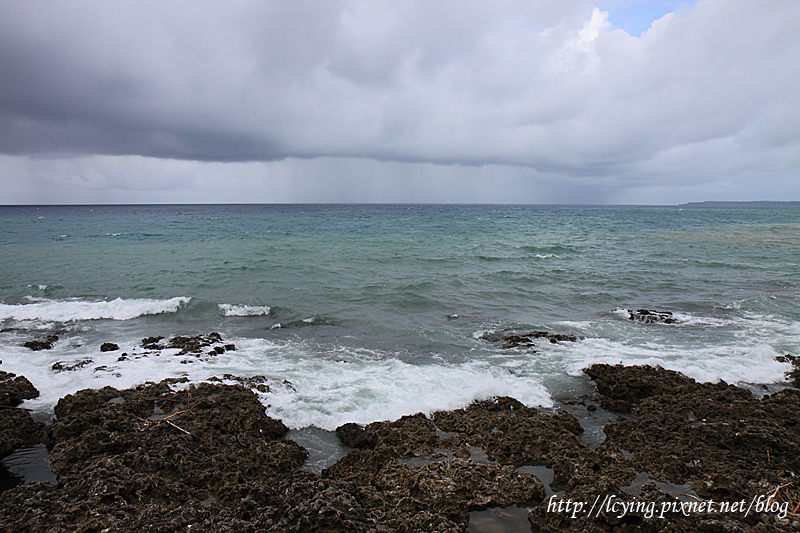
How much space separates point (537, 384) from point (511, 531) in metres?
4.77

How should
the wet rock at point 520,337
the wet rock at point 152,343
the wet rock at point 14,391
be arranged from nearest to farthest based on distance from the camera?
the wet rock at point 14,391 → the wet rock at point 152,343 → the wet rock at point 520,337

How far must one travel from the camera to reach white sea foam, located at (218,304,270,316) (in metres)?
15.9

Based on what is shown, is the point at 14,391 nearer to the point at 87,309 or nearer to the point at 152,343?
the point at 152,343

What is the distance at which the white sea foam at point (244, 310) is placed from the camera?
15.9 m

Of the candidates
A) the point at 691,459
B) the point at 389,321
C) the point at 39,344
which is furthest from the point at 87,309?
the point at 691,459

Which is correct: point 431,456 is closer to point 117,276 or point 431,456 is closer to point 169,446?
point 169,446

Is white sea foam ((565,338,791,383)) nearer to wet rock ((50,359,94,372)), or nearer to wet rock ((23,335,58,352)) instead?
wet rock ((50,359,94,372))

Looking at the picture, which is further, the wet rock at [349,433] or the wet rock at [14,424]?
the wet rock at [349,433]

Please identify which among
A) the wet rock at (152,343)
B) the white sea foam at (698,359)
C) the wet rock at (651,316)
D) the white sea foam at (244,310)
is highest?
the wet rock at (651,316)

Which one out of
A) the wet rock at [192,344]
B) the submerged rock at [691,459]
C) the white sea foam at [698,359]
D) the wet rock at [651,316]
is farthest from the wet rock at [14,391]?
the wet rock at [651,316]

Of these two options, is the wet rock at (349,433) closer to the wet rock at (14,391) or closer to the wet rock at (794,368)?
the wet rock at (14,391)

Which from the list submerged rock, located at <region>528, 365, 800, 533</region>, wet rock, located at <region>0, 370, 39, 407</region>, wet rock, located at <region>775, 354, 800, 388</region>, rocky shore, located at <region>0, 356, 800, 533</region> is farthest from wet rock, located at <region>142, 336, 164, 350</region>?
wet rock, located at <region>775, 354, 800, 388</region>

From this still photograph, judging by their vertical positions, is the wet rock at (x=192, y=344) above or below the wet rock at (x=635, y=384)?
below

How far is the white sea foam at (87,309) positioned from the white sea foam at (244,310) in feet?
6.49
